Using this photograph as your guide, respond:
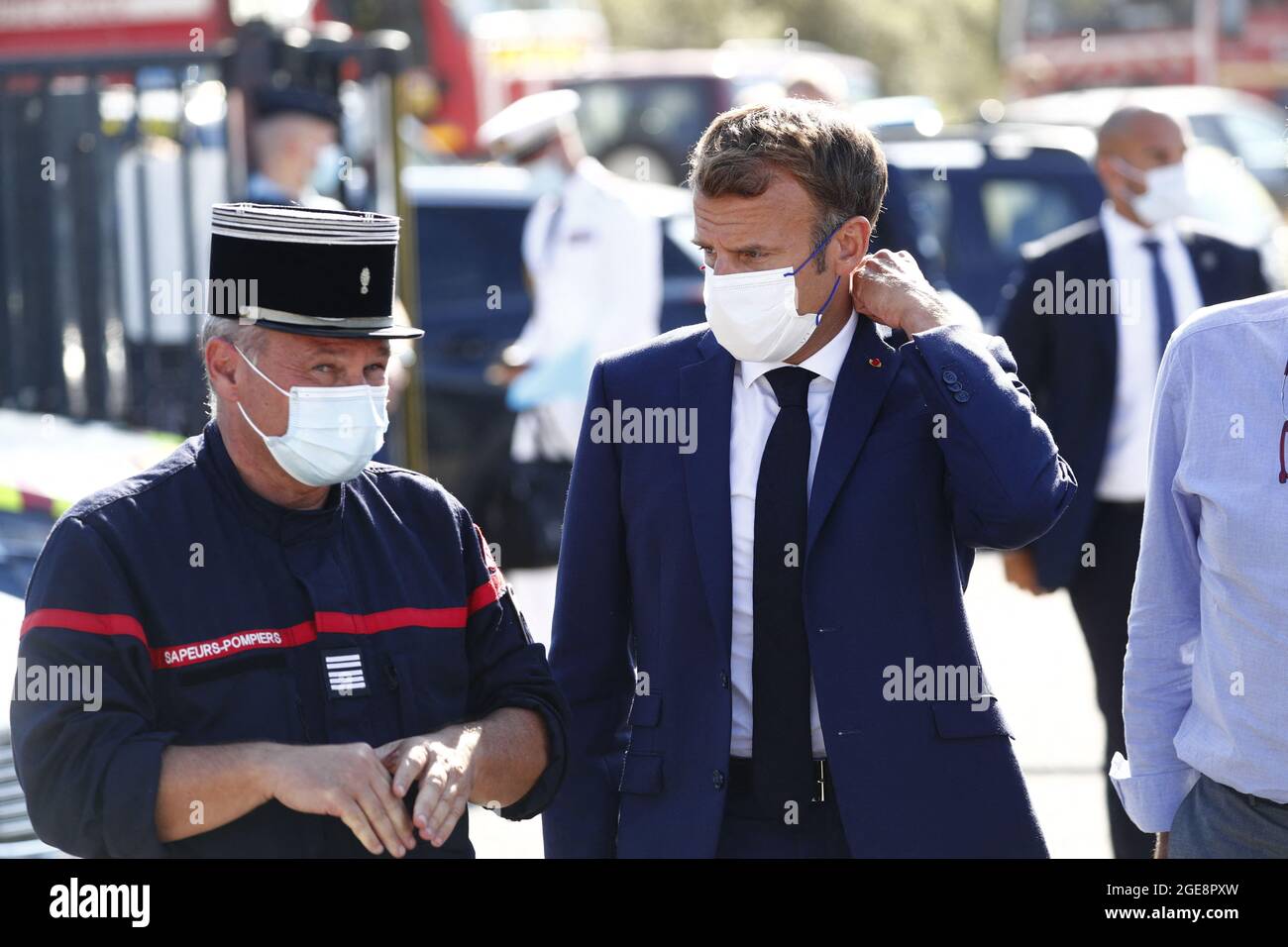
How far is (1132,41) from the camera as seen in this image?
2559 centimetres

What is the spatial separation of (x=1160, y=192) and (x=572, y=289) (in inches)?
107

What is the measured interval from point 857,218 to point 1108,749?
2.61 m

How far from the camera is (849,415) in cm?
290

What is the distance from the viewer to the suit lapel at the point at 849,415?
9.33ft

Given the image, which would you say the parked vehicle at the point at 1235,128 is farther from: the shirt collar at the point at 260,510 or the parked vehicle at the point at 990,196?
the shirt collar at the point at 260,510

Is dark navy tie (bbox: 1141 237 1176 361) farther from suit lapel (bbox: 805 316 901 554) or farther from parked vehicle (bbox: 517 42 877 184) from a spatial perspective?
parked vehicle (bbox: 517 42 877 184)

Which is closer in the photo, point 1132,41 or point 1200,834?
point 1200,834

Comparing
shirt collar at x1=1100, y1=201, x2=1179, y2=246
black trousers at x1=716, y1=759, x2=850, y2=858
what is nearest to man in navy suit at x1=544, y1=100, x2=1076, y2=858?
black trousers at x1=716, y1=759, x2=850, y2=858

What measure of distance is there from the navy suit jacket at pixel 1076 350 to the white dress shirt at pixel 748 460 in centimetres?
217

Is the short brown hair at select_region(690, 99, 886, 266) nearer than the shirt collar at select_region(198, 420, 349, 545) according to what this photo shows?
No

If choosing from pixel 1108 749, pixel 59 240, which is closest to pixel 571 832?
pixel 1108 749

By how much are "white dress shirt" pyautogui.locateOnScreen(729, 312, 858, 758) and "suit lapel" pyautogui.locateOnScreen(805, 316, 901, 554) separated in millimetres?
23

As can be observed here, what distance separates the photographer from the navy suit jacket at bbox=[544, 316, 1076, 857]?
282cm
